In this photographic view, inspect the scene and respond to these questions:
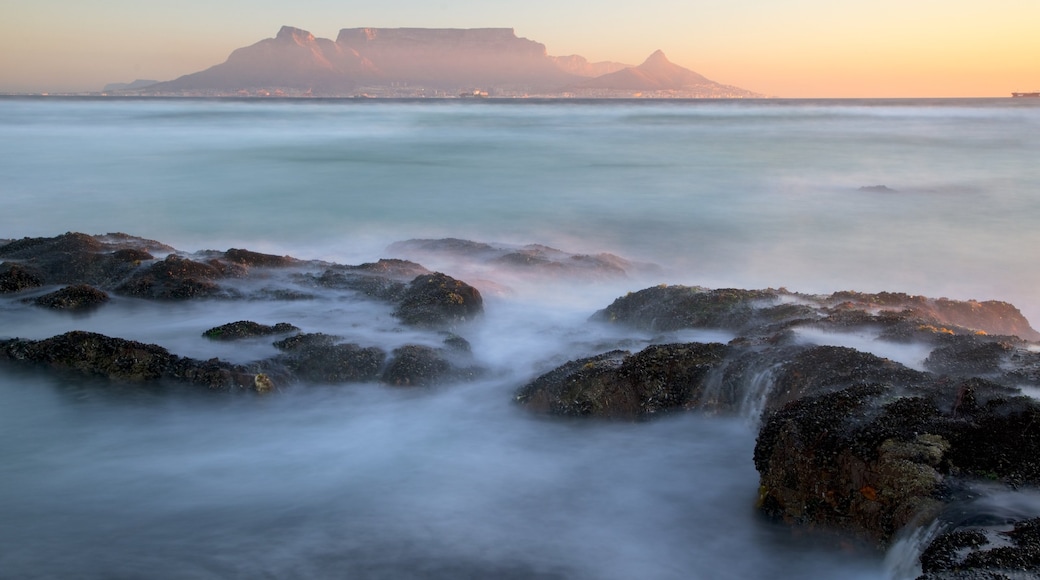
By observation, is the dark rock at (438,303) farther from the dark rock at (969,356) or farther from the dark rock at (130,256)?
the dark rock at (969,356)

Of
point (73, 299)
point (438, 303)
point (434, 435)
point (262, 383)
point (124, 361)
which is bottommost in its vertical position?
point (434, 435)

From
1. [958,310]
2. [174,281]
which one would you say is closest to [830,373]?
[958,310]

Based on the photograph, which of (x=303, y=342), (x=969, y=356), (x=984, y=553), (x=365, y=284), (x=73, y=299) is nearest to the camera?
(x=984, y=553)

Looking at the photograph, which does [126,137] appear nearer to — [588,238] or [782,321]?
[588,238]

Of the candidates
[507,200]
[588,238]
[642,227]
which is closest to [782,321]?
[588,238]

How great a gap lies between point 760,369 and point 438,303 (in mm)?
3867

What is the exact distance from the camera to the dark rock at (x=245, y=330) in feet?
24.8

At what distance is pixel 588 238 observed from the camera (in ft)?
56.7

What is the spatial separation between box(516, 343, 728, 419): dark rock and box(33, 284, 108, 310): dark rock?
5.75 meters

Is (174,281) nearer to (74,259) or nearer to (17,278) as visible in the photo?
(74,259)

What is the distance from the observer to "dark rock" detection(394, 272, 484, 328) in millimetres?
8297

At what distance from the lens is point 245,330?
7578 millimetres

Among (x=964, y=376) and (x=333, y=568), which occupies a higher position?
(x=964, y=376)

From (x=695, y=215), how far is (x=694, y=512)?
51.8 feet
